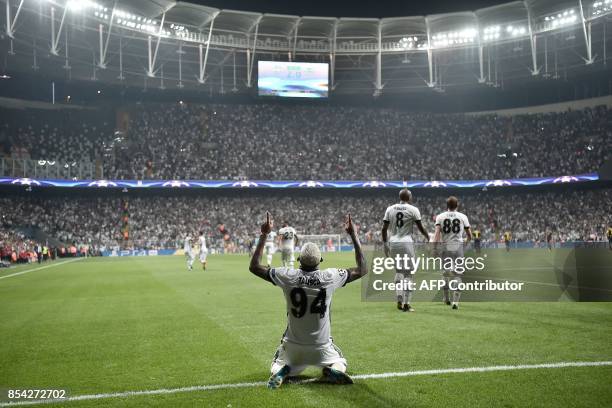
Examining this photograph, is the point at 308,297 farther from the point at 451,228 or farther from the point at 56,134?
the point at 56,134

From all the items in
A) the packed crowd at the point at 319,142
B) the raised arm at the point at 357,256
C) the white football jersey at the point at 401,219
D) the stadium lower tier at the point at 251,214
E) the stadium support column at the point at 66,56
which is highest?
the stadium support column at the point at 66,56

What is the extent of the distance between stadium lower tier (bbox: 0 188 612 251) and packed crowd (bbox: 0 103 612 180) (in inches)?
125

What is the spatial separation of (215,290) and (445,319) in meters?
9.10

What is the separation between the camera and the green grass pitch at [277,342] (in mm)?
5824

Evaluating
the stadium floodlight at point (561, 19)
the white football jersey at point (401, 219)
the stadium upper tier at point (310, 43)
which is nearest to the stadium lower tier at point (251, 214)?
the stadium upper tier at point (310, 43)

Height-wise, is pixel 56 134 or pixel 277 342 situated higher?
pixel 56 134

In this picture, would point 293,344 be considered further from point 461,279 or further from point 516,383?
point 461,279

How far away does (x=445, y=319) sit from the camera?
35.2 feet

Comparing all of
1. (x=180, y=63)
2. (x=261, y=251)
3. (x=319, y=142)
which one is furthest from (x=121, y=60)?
(x=261, y=251)

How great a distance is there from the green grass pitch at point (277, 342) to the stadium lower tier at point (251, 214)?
3875cm

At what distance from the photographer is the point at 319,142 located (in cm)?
6231

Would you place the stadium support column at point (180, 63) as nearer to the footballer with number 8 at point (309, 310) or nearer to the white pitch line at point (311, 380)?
the footballer with number 8 at point (309, 310)

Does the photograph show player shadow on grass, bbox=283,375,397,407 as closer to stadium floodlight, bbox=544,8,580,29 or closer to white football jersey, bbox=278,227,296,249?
white football jersey, bbox=278,227,296,249

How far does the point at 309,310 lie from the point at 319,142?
5673 centimetres
